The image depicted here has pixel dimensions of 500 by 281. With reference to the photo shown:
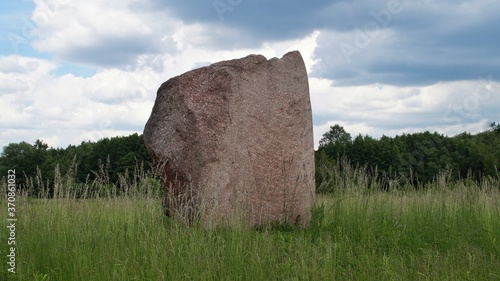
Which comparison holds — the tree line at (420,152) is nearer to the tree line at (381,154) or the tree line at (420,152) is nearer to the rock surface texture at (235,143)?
the tree line at (381,154)

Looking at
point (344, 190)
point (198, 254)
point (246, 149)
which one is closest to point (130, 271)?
point (198, 254)

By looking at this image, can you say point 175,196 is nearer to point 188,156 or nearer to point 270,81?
point 188,156

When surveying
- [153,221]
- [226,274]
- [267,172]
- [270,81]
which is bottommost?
[226,274]

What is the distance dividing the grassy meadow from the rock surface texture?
43 centimetres

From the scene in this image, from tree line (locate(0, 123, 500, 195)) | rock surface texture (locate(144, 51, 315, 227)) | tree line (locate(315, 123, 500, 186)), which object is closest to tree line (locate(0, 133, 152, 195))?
tree line (locate(0, 123, 500, 195))

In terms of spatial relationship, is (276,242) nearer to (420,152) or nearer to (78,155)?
(420,152)

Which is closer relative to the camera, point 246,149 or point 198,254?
point 198,254

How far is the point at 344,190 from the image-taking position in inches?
425

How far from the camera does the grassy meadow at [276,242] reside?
19.9 ft

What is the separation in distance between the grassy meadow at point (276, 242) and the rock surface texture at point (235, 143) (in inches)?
16.9

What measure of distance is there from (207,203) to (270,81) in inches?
92.5

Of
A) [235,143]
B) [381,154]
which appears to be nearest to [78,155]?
[381,154]

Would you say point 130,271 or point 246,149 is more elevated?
point 246,149

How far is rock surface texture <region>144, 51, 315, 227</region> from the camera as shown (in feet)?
27.2
